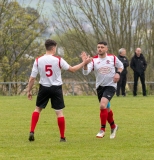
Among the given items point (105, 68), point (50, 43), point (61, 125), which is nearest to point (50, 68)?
point (50, 43)

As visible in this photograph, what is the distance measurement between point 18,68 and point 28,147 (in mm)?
29906

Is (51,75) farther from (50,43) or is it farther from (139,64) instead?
(139,64)

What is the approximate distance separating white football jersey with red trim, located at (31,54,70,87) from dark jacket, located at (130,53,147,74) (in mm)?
14351

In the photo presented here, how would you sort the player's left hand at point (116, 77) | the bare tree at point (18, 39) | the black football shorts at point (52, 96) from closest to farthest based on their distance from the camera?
the black football shorts at point (52, 96)
the player's left hand at point (116, 77)
the bare tree at point (18, 39)

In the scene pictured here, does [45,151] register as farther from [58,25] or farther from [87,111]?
[58,25]

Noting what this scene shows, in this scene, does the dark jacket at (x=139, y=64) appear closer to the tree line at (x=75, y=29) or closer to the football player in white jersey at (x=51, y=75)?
the tree line at (x=75, y=29)

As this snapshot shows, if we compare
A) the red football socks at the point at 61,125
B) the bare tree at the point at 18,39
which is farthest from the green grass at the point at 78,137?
the bare tree at the point at 18,39

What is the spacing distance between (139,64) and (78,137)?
13772 millimetres

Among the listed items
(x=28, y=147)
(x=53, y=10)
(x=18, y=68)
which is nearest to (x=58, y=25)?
(x=53, y=10)

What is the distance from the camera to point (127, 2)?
39.9m

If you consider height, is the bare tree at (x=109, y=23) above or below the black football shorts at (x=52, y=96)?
above

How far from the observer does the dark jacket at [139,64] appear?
83.8ft

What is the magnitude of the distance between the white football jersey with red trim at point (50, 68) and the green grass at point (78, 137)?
1.11 metres

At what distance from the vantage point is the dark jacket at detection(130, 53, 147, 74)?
25.5 m
